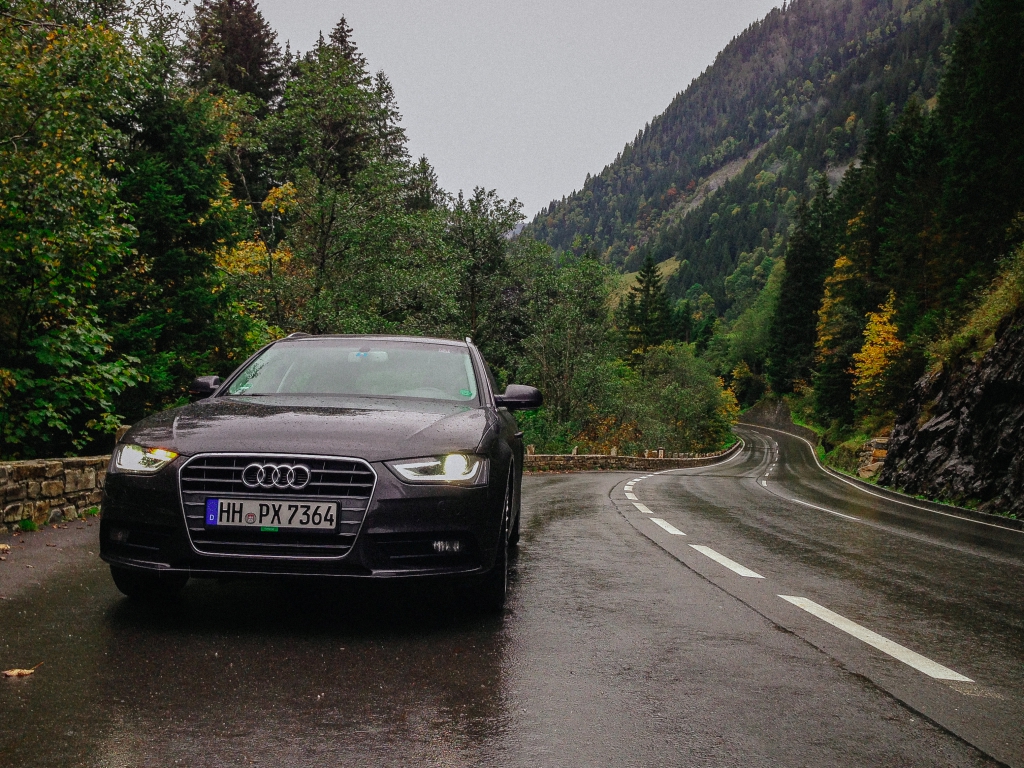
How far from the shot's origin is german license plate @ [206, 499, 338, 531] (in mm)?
4035

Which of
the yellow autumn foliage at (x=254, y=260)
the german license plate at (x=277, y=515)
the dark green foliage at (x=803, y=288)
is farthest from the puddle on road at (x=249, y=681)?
the dark green foliage at (x=803, y=288)

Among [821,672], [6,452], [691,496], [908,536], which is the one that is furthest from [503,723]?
[691,496]

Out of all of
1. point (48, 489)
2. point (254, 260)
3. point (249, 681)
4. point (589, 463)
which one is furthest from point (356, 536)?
point (589, 463)

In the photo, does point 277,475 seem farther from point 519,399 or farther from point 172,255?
point 172,255

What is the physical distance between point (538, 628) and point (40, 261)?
7.54 metres

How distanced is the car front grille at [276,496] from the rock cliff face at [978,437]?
15.1 meters

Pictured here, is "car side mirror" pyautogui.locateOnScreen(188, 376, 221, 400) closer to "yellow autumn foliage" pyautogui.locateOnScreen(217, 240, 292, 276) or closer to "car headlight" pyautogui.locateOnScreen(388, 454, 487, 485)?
"car headlight" pyautogui.locateOnScreen(388, 454, 487, 485)

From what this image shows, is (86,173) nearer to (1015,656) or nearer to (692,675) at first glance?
(692,675)

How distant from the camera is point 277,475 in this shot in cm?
407

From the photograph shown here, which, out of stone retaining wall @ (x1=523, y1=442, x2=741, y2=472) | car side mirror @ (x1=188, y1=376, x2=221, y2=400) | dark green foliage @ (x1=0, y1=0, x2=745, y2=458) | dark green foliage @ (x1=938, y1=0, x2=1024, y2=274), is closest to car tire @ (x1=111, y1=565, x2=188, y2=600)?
car side mirror @ (x1=188, y1=376, x2=221, y2=400)

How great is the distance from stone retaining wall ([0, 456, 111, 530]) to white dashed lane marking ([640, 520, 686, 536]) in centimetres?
575

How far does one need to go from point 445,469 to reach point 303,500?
2.34 feet

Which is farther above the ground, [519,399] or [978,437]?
[519,399]

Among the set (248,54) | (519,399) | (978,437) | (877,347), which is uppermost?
(248,54)
